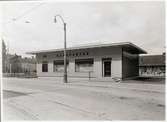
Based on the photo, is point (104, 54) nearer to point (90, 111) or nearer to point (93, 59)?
point (93, 59)

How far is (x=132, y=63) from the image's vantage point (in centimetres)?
2006

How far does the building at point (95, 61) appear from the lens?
15.9m

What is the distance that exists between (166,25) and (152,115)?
10.1 feet

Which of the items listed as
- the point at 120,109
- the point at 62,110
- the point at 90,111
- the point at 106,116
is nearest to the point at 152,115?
the point at 120,109

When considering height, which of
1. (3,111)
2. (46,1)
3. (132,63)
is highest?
(46,1)

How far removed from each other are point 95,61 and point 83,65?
1627 mm

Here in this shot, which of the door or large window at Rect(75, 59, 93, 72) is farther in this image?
large window at Rect(75, 59, 93, 72)

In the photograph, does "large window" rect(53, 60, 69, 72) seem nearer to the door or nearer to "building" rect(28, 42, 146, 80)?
"building" rect(28, 42, 146, 80)

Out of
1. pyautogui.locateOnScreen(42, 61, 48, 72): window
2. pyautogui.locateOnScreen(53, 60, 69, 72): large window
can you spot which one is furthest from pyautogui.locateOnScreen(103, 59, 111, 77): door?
→ pyautogui.locateOnScreen(42, 61, 48, 72): window

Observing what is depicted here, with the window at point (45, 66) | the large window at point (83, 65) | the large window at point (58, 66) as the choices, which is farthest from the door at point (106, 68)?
the window at point (45, 66)

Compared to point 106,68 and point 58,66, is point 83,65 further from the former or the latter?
point 58,66

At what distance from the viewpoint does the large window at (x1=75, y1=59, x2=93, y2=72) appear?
17812 mm

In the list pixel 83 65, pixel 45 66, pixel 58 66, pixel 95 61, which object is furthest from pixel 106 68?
pixel 45 66

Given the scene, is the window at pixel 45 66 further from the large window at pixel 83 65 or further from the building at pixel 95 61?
the large window at pixel 83 65
